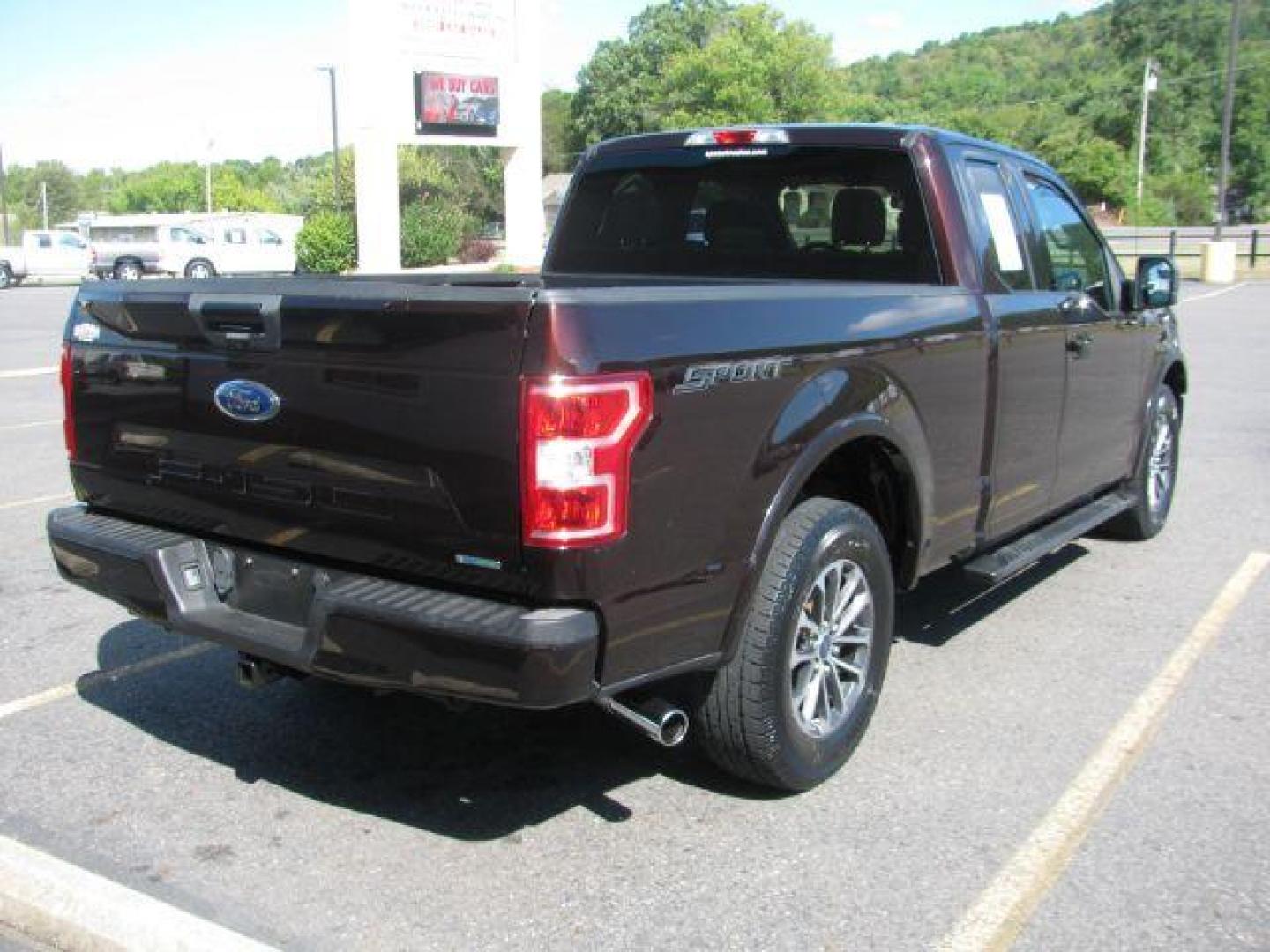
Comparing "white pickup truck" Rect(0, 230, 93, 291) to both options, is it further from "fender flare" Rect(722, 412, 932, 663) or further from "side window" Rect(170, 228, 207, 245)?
"fender flare" Rect(722, 412, 932, 663)

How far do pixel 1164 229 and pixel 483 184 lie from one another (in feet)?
130

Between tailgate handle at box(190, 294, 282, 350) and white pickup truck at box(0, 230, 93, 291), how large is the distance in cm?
3876

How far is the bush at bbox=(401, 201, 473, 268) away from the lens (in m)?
43.6

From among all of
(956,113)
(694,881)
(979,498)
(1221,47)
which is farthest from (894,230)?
(1221,47)

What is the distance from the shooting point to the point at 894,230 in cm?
471

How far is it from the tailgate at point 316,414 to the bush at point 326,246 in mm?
36491

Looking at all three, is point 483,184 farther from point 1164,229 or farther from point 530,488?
point 530,488

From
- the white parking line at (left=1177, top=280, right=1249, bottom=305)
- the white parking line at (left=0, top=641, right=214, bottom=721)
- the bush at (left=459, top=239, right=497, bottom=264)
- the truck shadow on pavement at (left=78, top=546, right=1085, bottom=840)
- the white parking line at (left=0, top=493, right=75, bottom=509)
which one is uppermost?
the bush at (left=459, top=239, right=497, bottom=264)

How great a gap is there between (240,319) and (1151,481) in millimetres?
5161

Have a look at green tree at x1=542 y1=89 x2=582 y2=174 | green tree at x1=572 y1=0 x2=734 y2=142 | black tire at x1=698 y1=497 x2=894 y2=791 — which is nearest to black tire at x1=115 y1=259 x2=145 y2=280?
black tire at x1=698 y1=497 x2=894 y2=791

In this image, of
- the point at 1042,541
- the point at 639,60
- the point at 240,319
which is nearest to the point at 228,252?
the point at 1042,541

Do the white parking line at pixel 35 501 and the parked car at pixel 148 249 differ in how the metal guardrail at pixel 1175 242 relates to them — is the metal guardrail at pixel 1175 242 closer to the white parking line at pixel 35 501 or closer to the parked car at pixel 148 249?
the parked car at pixel 148 249

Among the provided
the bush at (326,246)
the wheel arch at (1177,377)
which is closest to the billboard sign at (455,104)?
the bush at (326,246)

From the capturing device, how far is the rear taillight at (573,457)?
281cm
